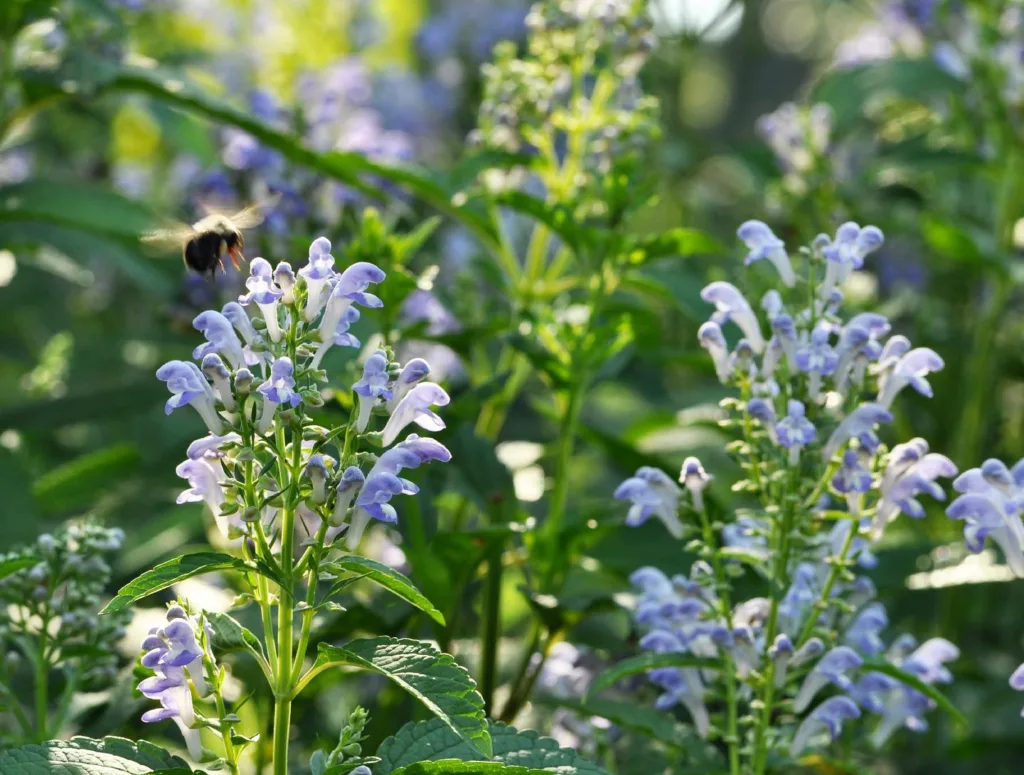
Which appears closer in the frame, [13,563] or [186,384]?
[186,384]

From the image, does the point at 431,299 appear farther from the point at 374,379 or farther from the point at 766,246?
the point at 374,379

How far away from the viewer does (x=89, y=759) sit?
1975 mm

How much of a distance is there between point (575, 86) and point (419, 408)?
1572 millimetres

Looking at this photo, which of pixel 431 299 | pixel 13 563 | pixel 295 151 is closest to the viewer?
pixel 13 563

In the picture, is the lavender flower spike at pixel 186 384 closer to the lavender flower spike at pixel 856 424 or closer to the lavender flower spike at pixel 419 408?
the lavender flower spike at pixel 419 408

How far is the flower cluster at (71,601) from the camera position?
8.43 ft

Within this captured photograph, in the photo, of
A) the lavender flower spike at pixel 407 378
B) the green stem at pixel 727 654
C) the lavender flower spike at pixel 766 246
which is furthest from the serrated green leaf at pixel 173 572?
the lavender flower spike at pixel 766 246

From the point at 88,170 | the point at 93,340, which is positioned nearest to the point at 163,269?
the point at 93,340

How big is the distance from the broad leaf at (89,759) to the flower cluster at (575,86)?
1.77 meters

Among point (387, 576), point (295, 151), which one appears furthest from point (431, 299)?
point (387, 576)

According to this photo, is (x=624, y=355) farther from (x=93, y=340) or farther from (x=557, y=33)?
(x=93, y=340)

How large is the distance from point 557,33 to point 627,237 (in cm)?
71

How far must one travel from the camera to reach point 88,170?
217 inches

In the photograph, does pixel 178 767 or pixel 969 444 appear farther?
pixel 969 444
